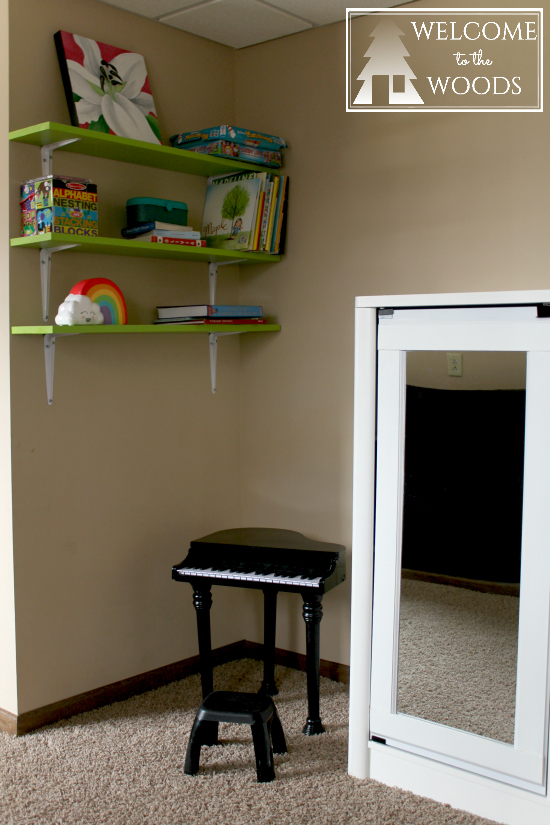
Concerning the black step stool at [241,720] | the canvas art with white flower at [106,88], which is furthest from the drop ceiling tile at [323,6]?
the black step stool at [241,720]

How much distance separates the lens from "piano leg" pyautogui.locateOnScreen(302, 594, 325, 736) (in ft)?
8.41

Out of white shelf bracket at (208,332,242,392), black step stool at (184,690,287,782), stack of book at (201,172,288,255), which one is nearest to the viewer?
black step stool at (184,690,287,782)

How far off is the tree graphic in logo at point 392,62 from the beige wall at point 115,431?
2.22 feet

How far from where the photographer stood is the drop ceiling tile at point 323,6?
108 inches

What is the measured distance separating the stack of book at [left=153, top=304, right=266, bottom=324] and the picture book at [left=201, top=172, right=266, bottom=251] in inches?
9.2

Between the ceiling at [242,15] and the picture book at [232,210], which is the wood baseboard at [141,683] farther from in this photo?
the ceiling at [242,15]

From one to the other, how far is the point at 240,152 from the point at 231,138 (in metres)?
0.08

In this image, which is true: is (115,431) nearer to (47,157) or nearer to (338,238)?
(47,157)

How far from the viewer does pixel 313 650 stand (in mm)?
2570

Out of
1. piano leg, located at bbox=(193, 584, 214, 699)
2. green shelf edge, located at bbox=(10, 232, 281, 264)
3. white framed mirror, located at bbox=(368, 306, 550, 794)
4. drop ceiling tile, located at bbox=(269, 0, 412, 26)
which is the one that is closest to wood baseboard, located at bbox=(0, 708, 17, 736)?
piano leg, located at bbox=(193, 584, 214, 699)

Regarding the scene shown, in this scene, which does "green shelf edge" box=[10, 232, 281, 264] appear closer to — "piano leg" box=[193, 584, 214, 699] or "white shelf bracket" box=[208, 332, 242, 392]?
"white shelf bracket" box=[208, 332, 242, 392]

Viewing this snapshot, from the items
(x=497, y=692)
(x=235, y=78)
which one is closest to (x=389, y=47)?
(x=235, y=78)

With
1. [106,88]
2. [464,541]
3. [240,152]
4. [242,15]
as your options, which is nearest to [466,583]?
[464,541]

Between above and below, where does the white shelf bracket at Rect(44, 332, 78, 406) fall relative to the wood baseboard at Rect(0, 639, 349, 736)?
above
